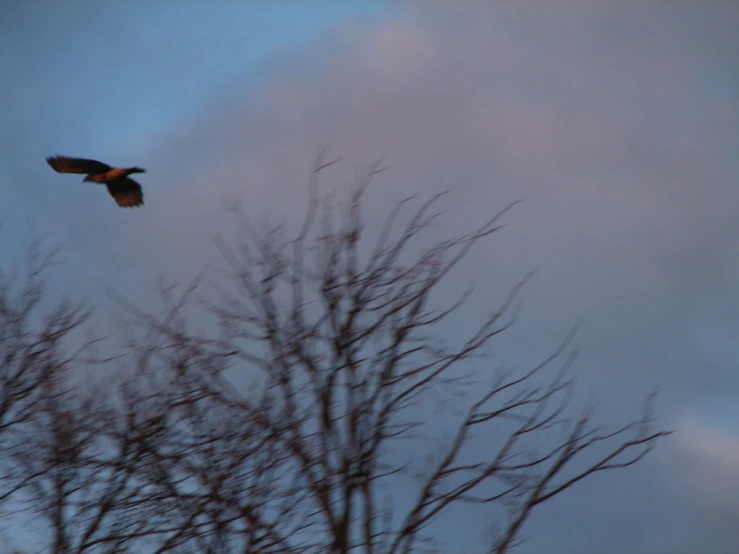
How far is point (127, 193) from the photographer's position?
23.7ft

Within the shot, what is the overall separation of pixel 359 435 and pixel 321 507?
1.79ft

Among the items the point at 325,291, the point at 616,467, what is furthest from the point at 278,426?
the point at 616,467

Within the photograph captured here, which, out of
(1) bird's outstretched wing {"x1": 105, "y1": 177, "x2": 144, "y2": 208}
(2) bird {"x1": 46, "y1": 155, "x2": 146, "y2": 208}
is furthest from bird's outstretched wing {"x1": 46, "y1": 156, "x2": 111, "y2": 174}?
(1) bird's outstretched wing {"x1": 105, "y1": 177, "x2": 144, "y2": 208}

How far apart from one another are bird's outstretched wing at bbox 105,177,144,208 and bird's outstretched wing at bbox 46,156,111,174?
1.07 feet

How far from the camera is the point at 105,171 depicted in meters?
6.85

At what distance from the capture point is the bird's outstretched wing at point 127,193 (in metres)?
7.18

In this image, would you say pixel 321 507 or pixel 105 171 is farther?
pixel 105 171

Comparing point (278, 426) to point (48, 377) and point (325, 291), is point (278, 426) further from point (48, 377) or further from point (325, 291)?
point (48, 377)

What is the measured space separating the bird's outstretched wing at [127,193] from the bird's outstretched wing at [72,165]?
32cm

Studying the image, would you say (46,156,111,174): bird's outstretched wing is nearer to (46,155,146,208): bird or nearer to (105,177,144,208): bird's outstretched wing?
(46,155,146,208): bird

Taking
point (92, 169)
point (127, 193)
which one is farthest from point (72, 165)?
point (127, 193)

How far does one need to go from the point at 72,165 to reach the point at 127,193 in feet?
1.83

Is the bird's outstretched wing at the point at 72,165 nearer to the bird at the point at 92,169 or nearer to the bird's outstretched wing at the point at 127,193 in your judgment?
the bird at the point at 92,169

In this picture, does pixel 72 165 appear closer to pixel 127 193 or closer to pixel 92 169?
pixel 92 169
